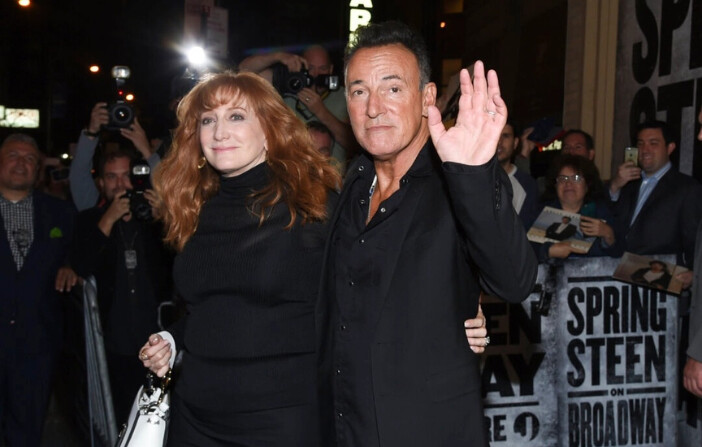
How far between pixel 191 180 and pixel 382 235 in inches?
49.0

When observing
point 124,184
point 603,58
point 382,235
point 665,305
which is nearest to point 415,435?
point 382,235

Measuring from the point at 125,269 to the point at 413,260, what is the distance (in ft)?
11.0

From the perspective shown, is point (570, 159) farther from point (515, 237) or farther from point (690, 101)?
point (515, 237)

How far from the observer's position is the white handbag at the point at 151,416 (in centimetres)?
310

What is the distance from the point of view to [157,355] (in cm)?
305

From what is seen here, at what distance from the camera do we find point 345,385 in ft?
8.19

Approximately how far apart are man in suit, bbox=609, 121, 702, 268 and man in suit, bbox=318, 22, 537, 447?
12.6 feet

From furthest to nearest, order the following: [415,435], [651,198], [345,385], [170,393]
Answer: [651,198], [170,393], [345,385], [415,435]

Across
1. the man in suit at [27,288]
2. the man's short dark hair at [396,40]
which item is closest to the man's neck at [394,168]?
the man's short dark hair at [396,40]

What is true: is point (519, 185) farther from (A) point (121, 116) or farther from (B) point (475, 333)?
(B) point (475, 333)

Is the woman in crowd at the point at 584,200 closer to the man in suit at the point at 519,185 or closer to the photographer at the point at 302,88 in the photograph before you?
the man in suit at the point at 519,185

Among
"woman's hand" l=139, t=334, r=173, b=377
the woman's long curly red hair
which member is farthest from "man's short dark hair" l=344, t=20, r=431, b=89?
"woman's hand" l=139, t=334, r=173, b=377

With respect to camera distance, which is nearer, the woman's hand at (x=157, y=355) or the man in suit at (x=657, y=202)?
the woman's hand at (x=157, y=355)

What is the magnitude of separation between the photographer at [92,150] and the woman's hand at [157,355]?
284cm
